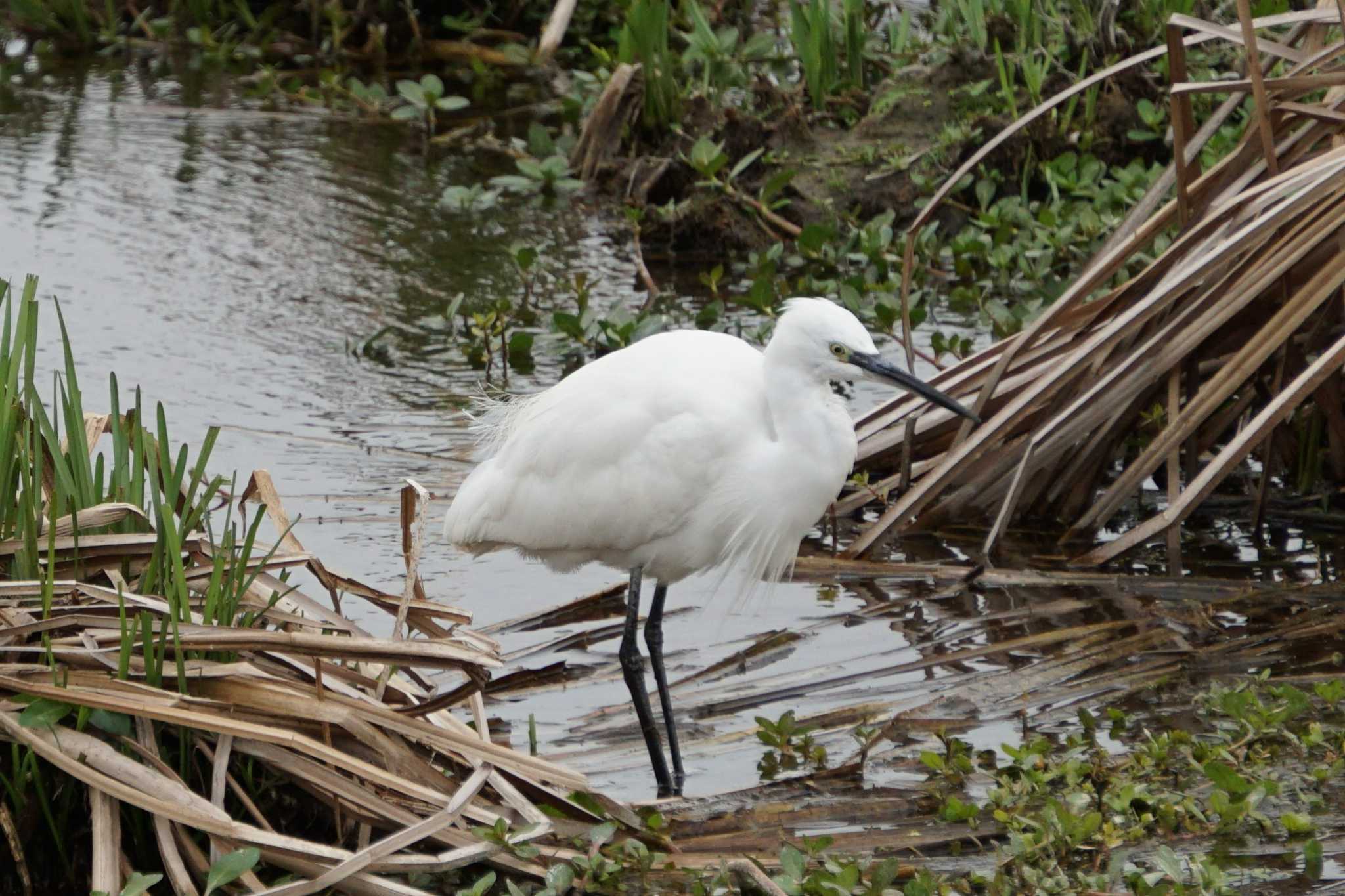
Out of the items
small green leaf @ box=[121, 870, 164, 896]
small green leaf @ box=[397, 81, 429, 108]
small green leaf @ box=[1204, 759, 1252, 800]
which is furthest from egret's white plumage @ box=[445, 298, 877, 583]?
small green leaf @ box=[397, 81, 429, 108]

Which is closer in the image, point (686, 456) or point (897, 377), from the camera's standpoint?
point (897, 377)

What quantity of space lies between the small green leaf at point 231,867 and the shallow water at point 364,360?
44.7 inches

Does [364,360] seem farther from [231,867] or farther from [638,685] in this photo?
[231,867]

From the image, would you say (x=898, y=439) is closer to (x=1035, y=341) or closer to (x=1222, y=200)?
(x=1035, y=341)

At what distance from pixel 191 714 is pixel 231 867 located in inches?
11.6

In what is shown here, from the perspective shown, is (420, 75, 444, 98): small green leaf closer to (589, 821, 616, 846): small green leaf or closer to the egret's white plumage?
the egret's white plumage

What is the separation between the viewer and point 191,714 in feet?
9.79

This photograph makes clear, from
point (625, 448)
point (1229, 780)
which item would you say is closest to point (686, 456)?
point (625, 448)

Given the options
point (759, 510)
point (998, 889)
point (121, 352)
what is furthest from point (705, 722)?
point (121, 352)

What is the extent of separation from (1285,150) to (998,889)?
270 centimetres

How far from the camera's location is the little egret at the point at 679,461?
3.84m

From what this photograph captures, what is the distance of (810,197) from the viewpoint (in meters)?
8.02

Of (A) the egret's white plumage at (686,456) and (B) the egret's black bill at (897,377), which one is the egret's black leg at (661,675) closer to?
Answer: (A) the egret's white plumage at (686,456)

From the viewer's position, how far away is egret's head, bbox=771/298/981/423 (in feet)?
12.3
